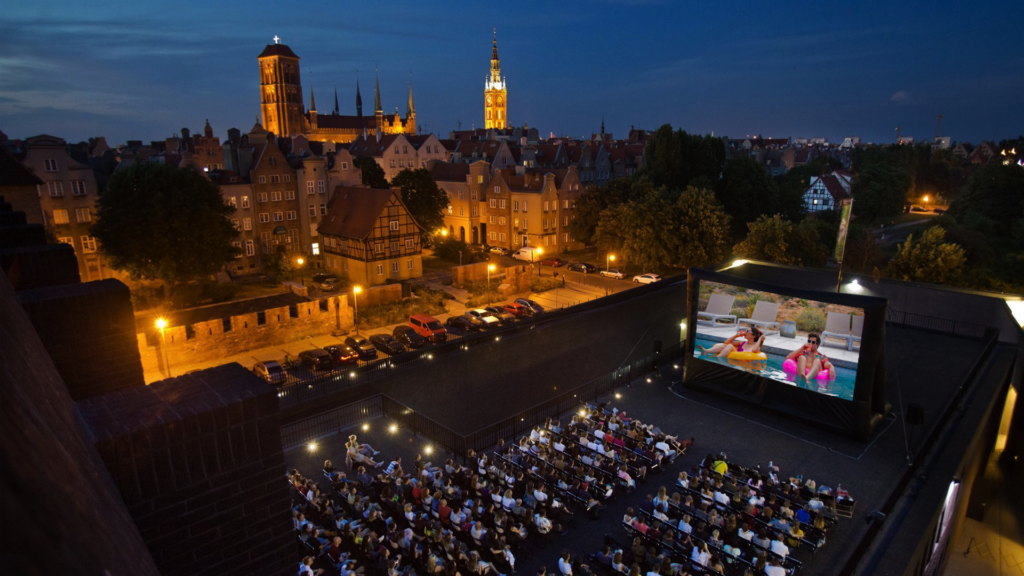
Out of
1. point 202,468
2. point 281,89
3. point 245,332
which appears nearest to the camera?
point 202,468

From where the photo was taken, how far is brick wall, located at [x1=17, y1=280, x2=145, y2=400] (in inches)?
208

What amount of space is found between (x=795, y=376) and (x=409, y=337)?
1619 centimetres

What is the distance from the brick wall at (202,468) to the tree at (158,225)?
3052 cm

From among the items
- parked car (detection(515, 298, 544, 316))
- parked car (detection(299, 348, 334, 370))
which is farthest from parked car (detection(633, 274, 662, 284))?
parked car (detection(299, 348, 334, 370))

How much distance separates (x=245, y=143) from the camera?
4328 cm

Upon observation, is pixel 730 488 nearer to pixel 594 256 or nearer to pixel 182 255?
pixel 182 255

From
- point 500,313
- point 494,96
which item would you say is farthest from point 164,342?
point 494,96

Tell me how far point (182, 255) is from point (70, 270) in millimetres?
25883

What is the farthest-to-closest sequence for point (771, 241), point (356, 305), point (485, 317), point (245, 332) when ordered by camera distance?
point (771, 241), point (356, 305), point (485, 317), point (245, 332)

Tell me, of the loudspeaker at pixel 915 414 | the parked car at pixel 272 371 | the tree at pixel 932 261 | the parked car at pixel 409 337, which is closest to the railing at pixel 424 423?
the parked car at pixel 272 371

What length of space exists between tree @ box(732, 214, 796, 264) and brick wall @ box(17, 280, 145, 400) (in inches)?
1342

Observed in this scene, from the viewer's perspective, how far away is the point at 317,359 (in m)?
24.2

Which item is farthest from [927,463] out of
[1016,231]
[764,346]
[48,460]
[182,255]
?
[1016,231]

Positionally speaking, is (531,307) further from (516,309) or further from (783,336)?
(783,336)
